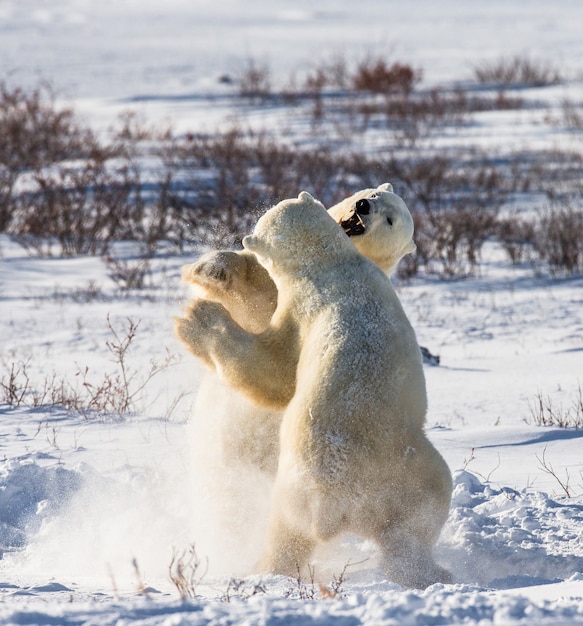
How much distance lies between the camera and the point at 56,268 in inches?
400

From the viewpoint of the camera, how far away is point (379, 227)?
2.93m

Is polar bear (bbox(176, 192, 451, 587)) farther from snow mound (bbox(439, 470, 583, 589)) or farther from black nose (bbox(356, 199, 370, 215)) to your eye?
snow mound (bbox(439, 470, 583, 589))

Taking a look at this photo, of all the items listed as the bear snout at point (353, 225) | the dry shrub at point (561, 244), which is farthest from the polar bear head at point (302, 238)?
the dry shrub at point (561, 244)

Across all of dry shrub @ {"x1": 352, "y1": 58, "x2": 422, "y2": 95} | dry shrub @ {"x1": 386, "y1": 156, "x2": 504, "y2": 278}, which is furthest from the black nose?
dry shrub @ {"x1": 352, "y1": 58, "x2": 422, "y2": 95}

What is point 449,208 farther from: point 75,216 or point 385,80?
point 385,80

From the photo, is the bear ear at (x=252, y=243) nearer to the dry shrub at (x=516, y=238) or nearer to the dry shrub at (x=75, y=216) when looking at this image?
the dry shrub at (x=516, y=238)

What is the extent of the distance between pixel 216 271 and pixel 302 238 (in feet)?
1.43

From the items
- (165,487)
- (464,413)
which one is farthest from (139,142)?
(165,487)

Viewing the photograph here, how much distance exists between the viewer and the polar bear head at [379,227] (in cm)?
293

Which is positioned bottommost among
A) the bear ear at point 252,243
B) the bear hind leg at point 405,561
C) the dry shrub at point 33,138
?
the bear hind leg at point 405,561

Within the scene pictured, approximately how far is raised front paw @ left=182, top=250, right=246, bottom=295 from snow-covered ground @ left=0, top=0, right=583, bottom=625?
204 mm

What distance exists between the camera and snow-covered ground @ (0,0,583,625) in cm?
204

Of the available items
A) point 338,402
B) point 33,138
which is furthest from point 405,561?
point 33,138

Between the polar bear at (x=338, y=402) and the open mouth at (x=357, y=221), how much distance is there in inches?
9.3
